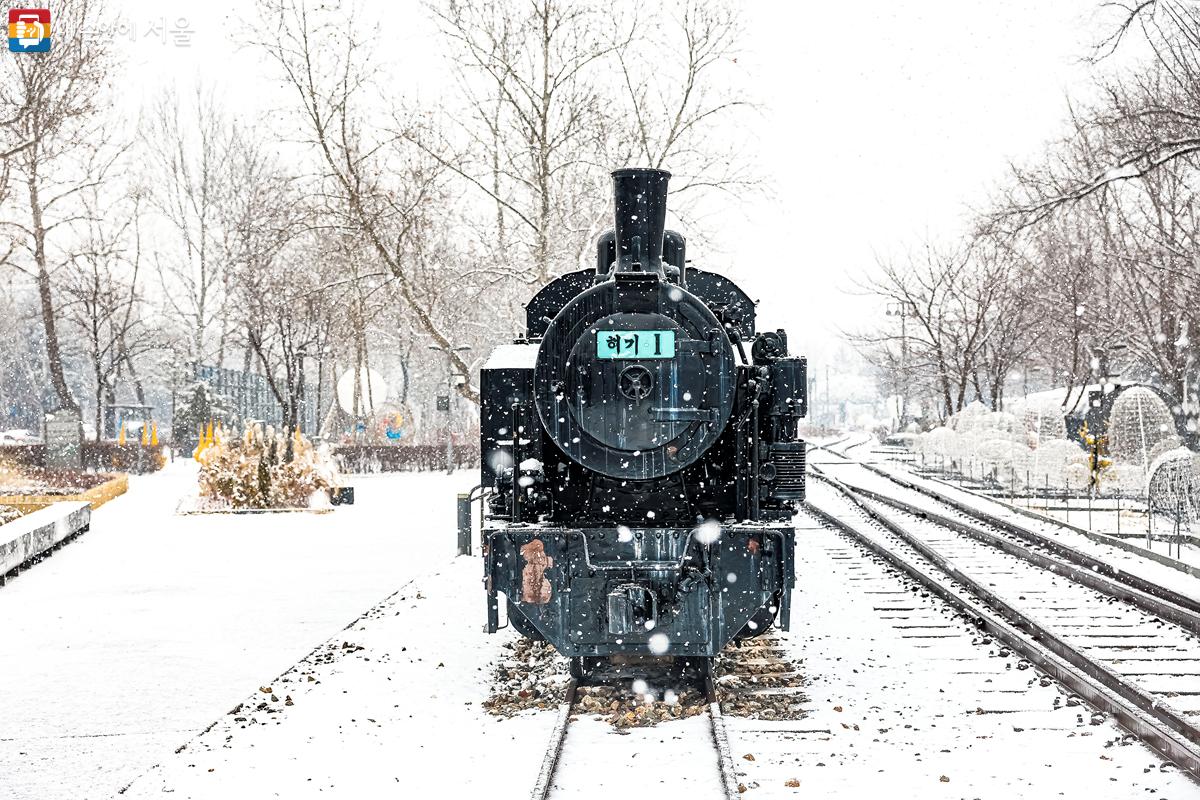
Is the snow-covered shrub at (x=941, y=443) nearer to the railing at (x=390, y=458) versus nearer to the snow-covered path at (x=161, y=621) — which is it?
the railing at (x=390, y=458)

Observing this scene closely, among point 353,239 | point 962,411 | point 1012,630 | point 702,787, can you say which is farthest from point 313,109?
point 962,411

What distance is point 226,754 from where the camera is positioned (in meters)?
6.29

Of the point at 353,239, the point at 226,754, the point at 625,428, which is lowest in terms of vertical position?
the point at 226,754

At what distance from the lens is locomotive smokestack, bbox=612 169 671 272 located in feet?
23.8

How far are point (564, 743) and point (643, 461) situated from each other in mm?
1783

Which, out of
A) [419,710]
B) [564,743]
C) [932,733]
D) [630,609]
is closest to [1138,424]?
[932,733]

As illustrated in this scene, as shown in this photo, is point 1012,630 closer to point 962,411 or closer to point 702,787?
point 702,787

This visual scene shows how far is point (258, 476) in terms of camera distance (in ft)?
68.9

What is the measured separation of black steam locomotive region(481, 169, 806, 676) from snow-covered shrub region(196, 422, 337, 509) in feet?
47.6

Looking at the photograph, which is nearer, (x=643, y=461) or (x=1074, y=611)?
(x=643, y=461)

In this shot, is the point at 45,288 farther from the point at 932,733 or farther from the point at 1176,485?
the point at 932,733

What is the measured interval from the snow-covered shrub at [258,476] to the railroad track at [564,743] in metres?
14.7

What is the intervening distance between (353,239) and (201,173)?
29.3 meters

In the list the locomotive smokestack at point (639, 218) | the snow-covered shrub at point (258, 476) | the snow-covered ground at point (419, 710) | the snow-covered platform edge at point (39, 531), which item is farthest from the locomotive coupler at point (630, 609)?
the snow-covered shrub at point (258, 476)
